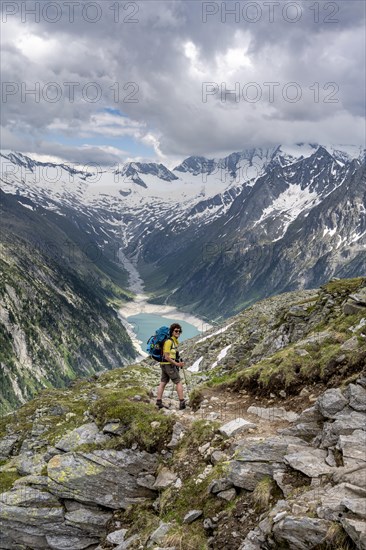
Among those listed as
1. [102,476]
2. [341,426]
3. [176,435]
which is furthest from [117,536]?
[341,426]

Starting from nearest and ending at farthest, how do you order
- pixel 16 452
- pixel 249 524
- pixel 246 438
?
pixel 249 524 < pixel 246 438 < pixel 16 452

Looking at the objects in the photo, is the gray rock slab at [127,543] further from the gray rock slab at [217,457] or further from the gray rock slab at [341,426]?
the gray rock slab at [341,426]

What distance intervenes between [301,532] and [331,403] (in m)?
6.16

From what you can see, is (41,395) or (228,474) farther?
(41,395)

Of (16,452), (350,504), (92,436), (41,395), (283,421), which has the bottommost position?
(41,395)

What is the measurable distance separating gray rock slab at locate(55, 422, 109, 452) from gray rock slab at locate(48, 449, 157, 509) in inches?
31.6

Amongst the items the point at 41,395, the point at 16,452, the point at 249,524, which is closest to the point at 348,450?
the point at 249,524

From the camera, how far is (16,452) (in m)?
29.4

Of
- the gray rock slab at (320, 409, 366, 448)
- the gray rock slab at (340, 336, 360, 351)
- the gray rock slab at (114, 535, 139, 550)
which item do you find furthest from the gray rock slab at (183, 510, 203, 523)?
the gray rock slab at (340, 336, 360, 351)

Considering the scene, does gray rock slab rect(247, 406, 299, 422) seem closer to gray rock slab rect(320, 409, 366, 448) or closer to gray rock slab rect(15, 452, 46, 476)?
gray rock slab rect(320, 409, 366, 448)

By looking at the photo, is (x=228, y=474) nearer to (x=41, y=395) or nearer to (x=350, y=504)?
(x=350, y=504)

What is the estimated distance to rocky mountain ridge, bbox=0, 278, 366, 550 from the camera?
12.0 m

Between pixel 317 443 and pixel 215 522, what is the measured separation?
4410mm

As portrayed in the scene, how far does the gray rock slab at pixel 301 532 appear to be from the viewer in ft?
35.1
